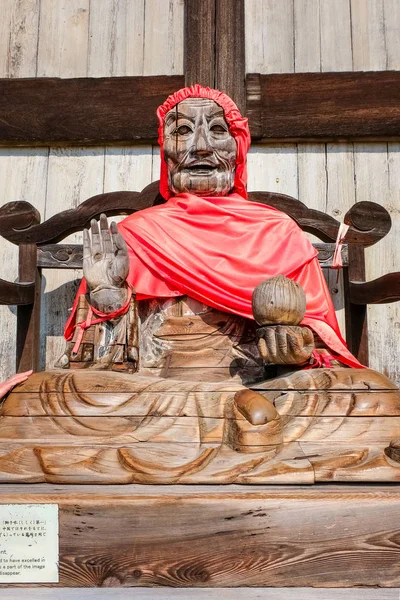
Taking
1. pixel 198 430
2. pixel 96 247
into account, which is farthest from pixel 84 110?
pixel 198 430

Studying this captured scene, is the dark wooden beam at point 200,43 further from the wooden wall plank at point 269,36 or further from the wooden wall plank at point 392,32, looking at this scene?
the wooden wall plank at point 392,32

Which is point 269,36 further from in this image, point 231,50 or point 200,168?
point 200,168

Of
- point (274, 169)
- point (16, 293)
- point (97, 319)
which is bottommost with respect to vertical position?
point (97, 319)

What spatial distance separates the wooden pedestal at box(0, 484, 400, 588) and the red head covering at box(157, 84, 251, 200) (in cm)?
217

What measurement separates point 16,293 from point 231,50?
1.98 meters

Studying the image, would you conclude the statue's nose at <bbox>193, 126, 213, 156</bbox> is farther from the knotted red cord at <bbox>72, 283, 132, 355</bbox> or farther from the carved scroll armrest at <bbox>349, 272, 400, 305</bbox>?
the carved scroll armrest at <bbox>349, 272, 400, 305</bbox>

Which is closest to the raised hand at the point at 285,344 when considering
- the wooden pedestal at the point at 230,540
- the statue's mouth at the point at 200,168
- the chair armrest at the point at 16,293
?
the wooden pedestal at the point at 230,540

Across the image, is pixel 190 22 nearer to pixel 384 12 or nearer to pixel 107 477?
pixel 384 12

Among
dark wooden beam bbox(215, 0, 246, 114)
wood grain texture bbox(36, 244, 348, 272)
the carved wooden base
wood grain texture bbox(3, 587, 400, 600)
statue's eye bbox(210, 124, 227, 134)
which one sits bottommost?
wood grain texture bbox(3, 587, 400, 600)

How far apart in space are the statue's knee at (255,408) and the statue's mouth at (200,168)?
1.51 meters

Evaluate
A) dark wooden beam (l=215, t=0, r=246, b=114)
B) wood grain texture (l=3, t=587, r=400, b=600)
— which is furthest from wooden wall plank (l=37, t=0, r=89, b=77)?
wood grain texture (l=3, t=587, r=400, b=600)

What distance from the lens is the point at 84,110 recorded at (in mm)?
4992

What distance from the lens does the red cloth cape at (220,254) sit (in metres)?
3.68

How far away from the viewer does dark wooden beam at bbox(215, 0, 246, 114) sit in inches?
195
